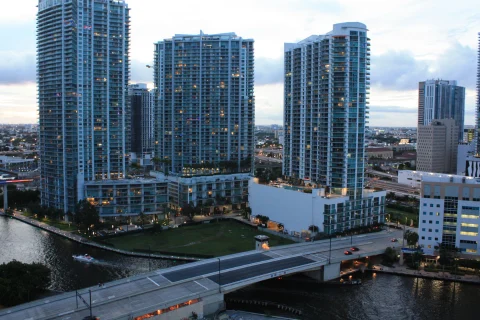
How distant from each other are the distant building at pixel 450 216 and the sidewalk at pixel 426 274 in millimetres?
5066

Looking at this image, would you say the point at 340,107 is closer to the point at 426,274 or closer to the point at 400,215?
the point at 400,215

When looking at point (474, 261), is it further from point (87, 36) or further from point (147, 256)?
point (87, 36)

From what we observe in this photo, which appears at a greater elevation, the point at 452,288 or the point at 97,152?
the point at 97,152

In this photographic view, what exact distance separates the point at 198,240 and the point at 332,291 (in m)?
24.5

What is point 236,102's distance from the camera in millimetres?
103000

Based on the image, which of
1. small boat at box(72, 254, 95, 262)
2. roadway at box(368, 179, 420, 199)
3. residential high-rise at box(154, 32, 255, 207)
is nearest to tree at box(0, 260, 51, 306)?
small boat at box(72, 254, 95, 262)

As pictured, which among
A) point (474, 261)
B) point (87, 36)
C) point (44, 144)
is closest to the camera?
point (474, 261)

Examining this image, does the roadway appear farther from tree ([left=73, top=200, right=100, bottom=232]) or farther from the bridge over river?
tree ([left=73, top=200, right=100, bottom=232])

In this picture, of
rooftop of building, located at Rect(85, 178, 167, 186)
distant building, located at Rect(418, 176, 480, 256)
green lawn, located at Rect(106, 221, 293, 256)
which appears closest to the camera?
distant building, located at Rect(418, 176, 480, 256)

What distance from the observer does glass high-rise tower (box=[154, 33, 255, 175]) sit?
102 meters

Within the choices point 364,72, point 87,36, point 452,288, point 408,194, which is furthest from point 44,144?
point 408,194

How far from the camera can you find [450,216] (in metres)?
58.6

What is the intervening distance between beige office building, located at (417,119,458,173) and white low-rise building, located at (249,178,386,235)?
7287 centimetres

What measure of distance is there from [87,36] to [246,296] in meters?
57.8
